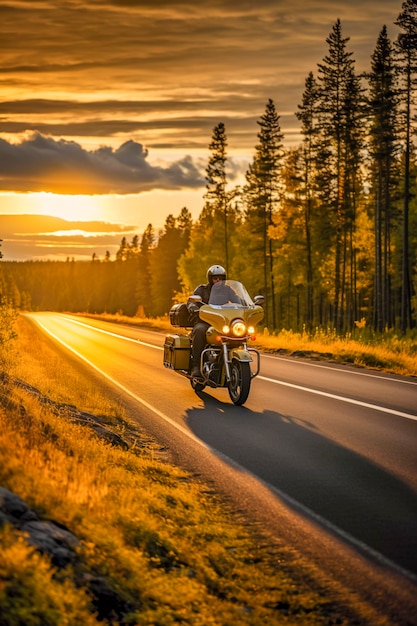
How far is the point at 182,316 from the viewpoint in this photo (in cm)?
1566

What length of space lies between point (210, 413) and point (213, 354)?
160 cm

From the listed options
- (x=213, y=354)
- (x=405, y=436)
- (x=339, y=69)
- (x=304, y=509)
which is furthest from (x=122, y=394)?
(x=339, y=69)

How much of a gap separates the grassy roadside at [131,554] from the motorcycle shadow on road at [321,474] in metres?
0.89

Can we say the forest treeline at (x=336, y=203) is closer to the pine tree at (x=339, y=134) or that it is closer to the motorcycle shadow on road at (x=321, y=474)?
the pine tree at (x=339, y=134)

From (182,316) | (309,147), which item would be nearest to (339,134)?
(309,147)

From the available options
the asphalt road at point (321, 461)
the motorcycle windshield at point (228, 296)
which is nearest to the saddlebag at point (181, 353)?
the asphalt road at point (321, 461)

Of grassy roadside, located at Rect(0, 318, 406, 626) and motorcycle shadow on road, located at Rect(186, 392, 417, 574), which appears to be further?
motorcycle shadow on road, located at Rect(186, 392, 417, 574)

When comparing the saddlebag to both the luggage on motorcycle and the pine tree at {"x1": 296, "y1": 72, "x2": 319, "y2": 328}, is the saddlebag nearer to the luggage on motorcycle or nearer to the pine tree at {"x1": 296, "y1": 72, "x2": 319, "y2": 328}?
the luggage on motorcycle

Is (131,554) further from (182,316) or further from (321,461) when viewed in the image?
(182,316)

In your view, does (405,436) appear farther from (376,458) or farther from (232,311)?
(232,311)

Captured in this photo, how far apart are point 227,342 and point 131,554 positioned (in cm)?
886

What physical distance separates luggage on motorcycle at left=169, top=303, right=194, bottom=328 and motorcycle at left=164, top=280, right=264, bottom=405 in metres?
0.46

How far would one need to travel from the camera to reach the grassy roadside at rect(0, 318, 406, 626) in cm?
441

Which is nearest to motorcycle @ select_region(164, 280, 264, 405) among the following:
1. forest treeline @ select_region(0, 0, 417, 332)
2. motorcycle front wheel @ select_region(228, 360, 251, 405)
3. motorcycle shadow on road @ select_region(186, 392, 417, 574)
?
motorcycle front wheel @ select_region(228, 360, 251, 405)
